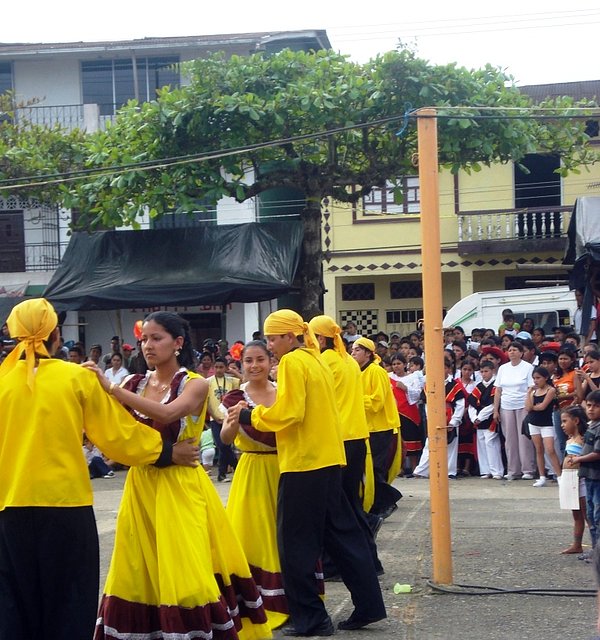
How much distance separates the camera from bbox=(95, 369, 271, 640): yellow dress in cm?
548

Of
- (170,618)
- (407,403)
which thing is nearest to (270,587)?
(170,618)

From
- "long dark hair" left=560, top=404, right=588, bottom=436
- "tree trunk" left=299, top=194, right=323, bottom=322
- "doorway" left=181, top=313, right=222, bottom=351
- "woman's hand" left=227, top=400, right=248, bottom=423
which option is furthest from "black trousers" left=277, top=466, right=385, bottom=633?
"doorway" left=181, top=313, right=222, bottom=351

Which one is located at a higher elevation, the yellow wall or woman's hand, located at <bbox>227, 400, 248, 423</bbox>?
the yellow wall

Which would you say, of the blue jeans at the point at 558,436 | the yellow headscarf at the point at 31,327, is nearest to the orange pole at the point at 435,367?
the yellow headscarf at the point at 31,327

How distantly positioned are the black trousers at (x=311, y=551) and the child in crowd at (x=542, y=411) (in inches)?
280

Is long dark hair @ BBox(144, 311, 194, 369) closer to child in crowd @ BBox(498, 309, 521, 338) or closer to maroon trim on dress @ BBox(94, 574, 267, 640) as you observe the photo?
maroon trim on dress @ BBox(94, 574, 267, 640)

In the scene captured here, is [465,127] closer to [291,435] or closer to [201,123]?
[201,123]

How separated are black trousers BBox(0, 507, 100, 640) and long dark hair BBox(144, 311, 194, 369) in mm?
1267

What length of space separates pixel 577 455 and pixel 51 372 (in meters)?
4.84

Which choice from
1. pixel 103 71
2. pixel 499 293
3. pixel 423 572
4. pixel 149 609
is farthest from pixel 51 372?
pixel 103 71

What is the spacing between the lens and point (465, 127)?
15.8 metres

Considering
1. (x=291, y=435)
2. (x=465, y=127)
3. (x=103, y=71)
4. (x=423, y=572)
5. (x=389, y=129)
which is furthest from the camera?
(x=103, y=71)

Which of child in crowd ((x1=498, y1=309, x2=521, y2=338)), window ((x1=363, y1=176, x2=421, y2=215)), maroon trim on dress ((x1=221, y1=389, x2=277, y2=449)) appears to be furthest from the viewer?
window ((x1=363, y1=176, x2=421, y2=215))

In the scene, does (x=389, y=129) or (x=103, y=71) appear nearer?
(x=389, y=129)
